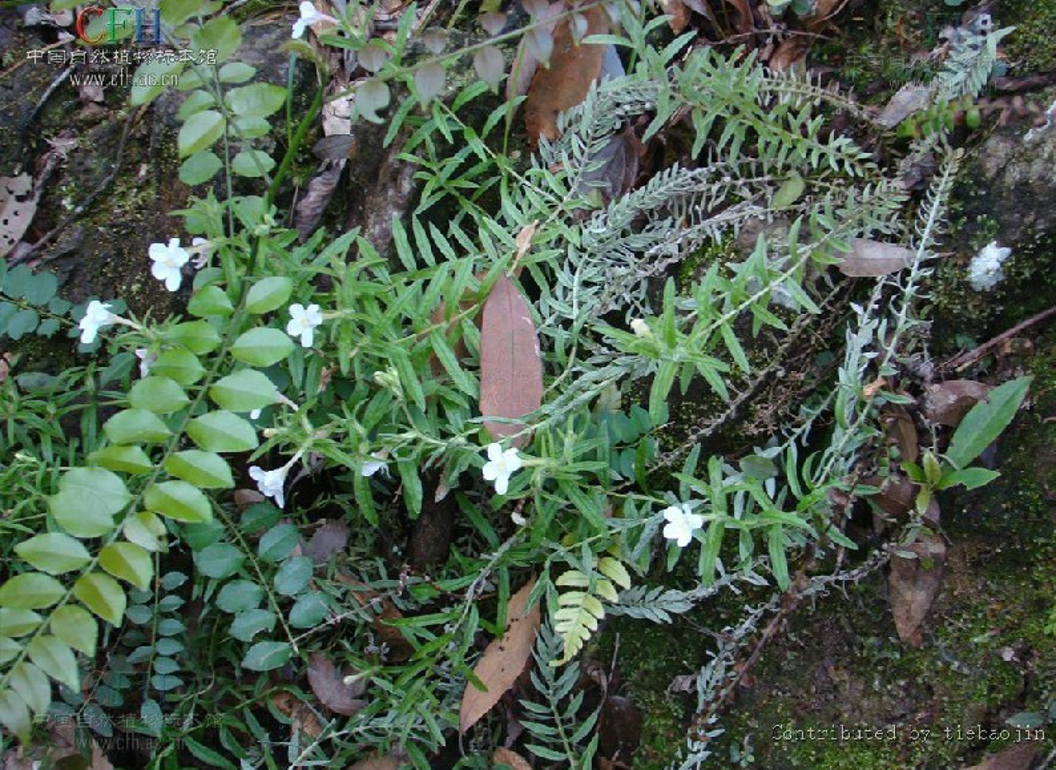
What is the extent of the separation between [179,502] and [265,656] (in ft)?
3.03

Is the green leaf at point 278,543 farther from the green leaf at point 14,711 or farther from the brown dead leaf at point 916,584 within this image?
the brown dead leaf at point 916,584

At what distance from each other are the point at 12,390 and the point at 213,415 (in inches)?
46.2

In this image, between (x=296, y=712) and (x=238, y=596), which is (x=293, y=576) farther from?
(x=296, y=712)

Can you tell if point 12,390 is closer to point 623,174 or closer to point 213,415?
point 213,415

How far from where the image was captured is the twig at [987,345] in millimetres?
2873

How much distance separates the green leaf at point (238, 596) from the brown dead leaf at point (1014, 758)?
2.39 metres

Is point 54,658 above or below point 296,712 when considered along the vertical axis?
above

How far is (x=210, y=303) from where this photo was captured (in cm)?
230

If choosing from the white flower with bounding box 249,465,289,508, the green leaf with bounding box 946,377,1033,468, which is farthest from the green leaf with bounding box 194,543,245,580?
the green leaf with bounding box 946,377,1033,468

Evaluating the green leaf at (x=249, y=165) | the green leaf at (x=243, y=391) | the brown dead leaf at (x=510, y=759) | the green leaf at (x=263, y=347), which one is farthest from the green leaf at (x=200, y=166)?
the brown dead leaf at (x=510, y=759)

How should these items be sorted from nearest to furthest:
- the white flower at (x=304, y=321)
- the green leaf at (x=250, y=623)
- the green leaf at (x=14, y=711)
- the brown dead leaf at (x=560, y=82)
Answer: the green leaf at (x=14, y=711)
the white flower at (x=304, y=321)
the green leaf at (x=250, y=623)
the brown dead leaf at (x=560, y=82)

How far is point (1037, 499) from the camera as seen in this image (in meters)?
2.78

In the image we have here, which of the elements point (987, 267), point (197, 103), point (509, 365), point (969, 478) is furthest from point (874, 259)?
point (197, 103)

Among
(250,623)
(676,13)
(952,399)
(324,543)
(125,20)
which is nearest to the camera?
(250,623)
